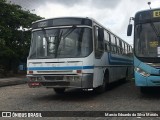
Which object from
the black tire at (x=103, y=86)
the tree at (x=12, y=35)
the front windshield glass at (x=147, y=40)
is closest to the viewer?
the front windshield glass at (x=147, y=40)

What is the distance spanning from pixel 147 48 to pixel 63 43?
3.09 m

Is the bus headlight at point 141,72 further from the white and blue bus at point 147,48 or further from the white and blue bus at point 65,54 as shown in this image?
the white and blue bus at point 65,54

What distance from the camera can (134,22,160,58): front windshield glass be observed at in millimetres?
12719

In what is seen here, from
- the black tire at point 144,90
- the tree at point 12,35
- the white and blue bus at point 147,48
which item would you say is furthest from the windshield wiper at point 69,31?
the tree at point 12,35

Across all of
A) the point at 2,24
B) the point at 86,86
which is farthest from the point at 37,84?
the point at 2,24

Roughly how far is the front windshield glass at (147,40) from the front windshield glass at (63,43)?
180cm

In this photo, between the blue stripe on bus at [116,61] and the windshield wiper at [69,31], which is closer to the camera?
the windshield wiper at [69,31]

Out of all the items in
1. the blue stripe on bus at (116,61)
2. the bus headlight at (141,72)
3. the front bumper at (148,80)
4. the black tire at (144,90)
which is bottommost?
the black tire at (144,90)

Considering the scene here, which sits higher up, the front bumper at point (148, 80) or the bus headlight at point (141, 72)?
the bus headlight at point (141, 72)

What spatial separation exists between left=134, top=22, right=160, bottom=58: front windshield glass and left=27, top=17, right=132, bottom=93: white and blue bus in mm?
1579

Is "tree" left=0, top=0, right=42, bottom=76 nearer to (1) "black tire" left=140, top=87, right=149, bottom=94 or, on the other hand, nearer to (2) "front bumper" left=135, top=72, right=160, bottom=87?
(1) "black tire" left=140, top=87, right=149, bottom=94

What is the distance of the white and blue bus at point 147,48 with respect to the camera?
12.5 meters

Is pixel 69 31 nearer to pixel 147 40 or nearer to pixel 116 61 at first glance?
pixel 147 40

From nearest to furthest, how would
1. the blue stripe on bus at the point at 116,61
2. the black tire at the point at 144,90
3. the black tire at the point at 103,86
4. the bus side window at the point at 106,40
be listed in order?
the black tire at the point at 144,90 < the black tire at the point at 103,86 < the bus side window at the point at 106,40 < the blue stripe on bus at the point at 116,61
